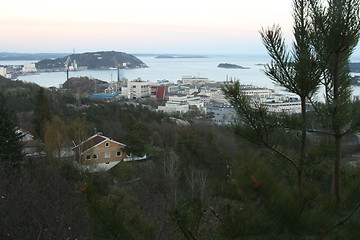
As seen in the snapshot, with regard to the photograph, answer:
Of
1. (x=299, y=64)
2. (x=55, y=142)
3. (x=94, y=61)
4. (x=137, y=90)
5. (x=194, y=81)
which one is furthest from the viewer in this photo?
(x=94, y=61)

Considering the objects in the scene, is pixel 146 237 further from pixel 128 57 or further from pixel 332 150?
pixel 128 57

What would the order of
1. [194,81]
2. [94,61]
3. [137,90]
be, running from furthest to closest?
[94,61] → [194,81] → [137,90]

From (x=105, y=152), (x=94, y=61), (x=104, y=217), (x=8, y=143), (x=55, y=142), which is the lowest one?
(x=105, y=152)

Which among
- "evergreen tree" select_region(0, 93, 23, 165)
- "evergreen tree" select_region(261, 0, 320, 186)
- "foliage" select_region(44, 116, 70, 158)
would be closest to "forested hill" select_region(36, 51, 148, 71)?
"foliage" select_region(44, 116, 70, 158)

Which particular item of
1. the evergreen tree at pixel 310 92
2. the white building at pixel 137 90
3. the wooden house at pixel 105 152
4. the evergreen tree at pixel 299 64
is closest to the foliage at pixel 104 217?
the evergreen tree at pixel 310 92

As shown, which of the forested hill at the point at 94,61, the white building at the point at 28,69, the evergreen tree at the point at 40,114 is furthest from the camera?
the forested hill at the point at 94,61

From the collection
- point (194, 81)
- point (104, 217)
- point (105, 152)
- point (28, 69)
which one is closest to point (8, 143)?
point (105, 152)

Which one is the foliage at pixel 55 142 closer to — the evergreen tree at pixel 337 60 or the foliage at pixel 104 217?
the foliage at pixel 104 217

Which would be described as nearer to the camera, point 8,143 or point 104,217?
point 104,217

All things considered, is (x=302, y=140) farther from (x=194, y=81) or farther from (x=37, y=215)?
(x=194, y=81)
